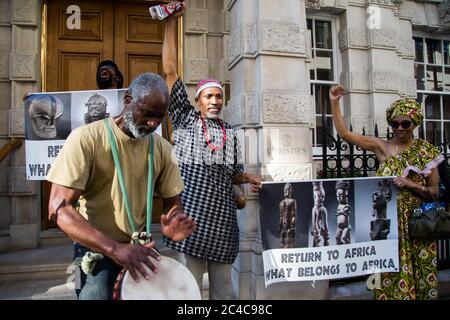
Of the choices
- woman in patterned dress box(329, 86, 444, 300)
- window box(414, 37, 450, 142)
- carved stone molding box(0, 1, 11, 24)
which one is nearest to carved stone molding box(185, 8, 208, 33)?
carved stone molding box(0, 1, 11, 24)

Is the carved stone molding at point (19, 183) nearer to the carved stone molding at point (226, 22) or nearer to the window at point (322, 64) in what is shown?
the carved stone molding at point (226, 22)

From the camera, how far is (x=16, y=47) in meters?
4.74

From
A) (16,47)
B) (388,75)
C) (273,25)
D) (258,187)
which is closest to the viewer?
(258,187)

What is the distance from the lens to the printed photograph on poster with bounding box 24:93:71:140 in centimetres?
366

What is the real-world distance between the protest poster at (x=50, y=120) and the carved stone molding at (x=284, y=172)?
1851 mm

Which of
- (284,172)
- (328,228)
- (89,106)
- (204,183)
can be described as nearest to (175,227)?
(204,183)

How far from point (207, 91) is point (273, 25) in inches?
55.2

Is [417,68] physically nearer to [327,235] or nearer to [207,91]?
[327,235]

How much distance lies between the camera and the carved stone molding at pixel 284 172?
11.0ft

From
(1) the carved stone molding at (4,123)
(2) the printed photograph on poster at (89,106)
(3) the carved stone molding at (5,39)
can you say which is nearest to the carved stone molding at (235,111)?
(2) the printed photograph on poster at (89,106)

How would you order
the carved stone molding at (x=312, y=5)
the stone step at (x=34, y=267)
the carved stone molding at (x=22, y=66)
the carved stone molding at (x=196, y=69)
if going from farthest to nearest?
the carved stone molding at (x=312, y=5)
the carved stone molding at (x=196, y=69)
the carved stone molding at (x=22, y=66)
the stone step at (x=34, y=267)

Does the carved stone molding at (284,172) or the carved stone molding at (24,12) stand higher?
the carved stone molding at (24,12)

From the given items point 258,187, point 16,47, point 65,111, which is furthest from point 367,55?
point 16,47

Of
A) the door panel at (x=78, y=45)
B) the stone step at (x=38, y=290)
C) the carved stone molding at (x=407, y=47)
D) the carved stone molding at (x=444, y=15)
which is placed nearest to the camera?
the stone step at (x=38, y=290)
